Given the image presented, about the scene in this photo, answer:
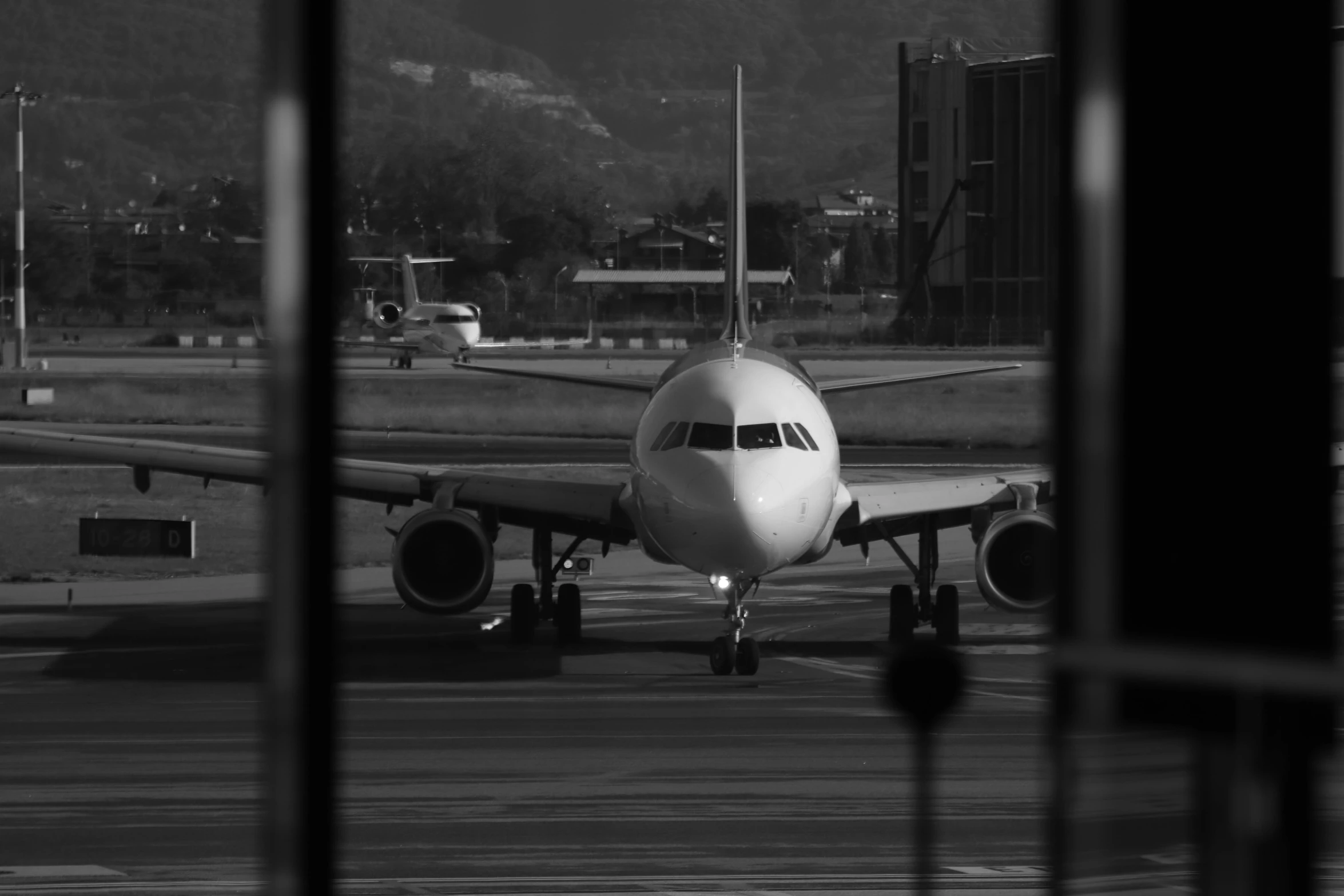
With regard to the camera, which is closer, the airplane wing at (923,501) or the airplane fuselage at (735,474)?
the airplane fuselage at (735,474)

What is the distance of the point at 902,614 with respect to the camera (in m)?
19.5

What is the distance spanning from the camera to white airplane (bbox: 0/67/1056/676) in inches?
651

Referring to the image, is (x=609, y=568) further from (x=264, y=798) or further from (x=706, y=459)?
(x=264, y=798)

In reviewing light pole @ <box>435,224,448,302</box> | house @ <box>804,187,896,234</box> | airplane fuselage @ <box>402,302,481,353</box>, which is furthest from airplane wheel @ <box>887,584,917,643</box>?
house @ <box>804,187,896,234</box>

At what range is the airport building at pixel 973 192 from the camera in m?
71.1

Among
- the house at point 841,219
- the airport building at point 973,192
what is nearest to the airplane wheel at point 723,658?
the airport building at point 973,192

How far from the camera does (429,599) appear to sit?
18578mm

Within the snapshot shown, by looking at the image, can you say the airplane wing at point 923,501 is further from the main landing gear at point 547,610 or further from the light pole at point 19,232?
the light pole at point 19,232

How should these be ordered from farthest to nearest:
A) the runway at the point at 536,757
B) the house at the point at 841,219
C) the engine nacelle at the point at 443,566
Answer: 1. the house at the point at 841,219
2. the engine nacelle at the point at 443,566
3. the runway at the point at 536,757

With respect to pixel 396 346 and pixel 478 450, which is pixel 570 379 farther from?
pixel 396 346

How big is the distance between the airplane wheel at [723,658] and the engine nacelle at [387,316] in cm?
6309

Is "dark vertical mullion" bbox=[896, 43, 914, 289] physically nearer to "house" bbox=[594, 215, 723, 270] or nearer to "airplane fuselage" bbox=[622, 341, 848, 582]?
"house" bbox=[594, 215, 723, 270]

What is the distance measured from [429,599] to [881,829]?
8.15m

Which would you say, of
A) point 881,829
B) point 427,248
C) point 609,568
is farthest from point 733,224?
point 427,248
